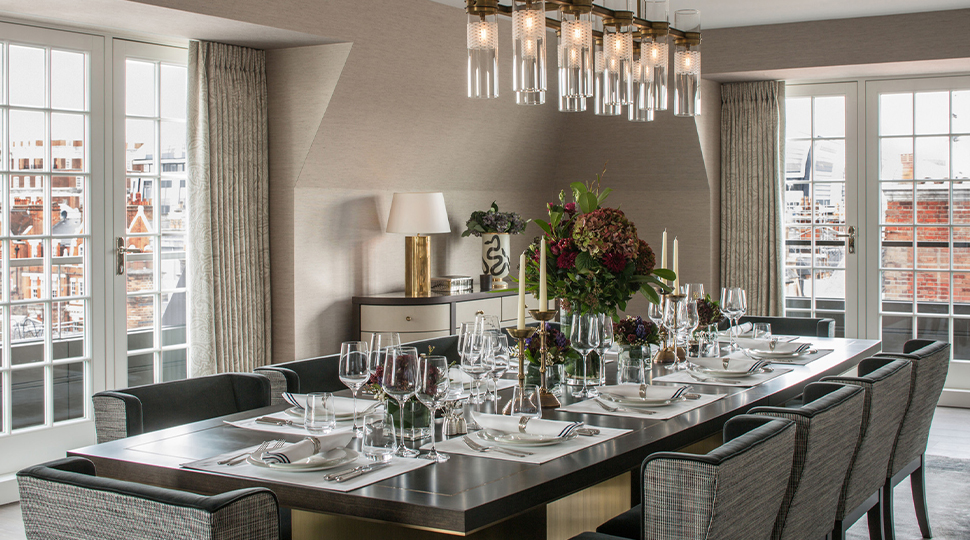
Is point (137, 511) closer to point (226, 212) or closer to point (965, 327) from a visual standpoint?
point (226, 212)

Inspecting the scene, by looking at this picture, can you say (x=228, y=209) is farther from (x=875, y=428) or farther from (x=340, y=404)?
(x=875, y=428)

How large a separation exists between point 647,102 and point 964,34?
11.3 feet

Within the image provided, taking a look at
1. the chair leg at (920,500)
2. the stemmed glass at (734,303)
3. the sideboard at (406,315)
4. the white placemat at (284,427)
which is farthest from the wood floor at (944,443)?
the sideboard at (406,315)

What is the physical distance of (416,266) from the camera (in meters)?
5.48

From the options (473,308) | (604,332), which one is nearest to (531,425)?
(604,332)

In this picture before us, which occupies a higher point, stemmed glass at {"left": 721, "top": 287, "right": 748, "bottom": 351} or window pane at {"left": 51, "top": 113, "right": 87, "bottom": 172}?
window pane at {"left": 51, "top": 113, "right": 87, "bottom": 172}

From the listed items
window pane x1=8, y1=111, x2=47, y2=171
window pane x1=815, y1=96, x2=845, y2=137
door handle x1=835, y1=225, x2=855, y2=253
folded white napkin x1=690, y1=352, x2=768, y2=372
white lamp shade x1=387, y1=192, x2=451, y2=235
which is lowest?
folded white napkin x1=690, y1=352, x2=768, y2=372

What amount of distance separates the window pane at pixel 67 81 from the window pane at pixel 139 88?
240 millimetres

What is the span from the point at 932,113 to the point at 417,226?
12.1 ft

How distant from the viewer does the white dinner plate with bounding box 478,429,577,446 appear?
210 cm

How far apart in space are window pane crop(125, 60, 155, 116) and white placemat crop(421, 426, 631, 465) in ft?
10.4

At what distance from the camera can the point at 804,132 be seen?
21.7 feet

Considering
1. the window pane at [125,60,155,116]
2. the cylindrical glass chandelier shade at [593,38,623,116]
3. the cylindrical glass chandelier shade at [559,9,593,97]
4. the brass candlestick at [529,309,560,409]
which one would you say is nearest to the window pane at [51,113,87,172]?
the window pane at [125,60,155,116]

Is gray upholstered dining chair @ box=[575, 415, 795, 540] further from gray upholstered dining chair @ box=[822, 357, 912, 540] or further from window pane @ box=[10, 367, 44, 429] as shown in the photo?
window pane @ box=[10, 367, 44, 429]
